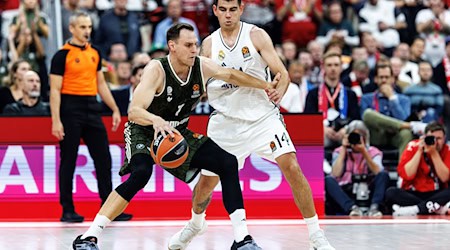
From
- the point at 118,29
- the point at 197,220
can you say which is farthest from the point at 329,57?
the point at 197,220

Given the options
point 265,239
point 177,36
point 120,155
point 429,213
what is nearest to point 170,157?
point 177,36

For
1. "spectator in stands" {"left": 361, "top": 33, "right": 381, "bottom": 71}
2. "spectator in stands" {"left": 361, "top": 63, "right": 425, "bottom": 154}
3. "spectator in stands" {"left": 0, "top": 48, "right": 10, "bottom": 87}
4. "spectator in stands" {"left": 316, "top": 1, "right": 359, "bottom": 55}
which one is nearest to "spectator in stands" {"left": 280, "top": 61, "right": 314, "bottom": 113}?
"spectator in stands" {"left": 361, "top": 63, "right": 425, "bottom": 154}

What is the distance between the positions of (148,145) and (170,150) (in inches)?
16.8

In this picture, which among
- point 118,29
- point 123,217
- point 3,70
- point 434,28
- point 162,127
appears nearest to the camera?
point 162,127

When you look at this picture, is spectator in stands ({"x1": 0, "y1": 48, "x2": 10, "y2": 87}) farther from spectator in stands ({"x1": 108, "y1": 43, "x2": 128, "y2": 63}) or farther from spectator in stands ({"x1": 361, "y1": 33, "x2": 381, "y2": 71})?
spectator in stands ({"x1": 361, "y1": 33, "x2": 381, "y2": 71})

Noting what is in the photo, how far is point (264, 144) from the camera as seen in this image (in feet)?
27.7

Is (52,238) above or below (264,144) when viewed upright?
below

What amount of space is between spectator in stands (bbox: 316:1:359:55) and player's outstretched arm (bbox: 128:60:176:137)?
347 inches

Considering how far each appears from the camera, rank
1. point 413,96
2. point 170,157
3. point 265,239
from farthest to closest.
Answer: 1. point 413,96
2. point 265,239
3. point 170,157

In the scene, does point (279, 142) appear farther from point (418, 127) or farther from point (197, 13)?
point (197, 13)

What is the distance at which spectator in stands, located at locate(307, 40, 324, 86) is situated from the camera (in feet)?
49.3

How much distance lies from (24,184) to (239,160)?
3.87m

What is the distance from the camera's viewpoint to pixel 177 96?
26.1 ft

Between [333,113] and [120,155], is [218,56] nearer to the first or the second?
[120,155]
